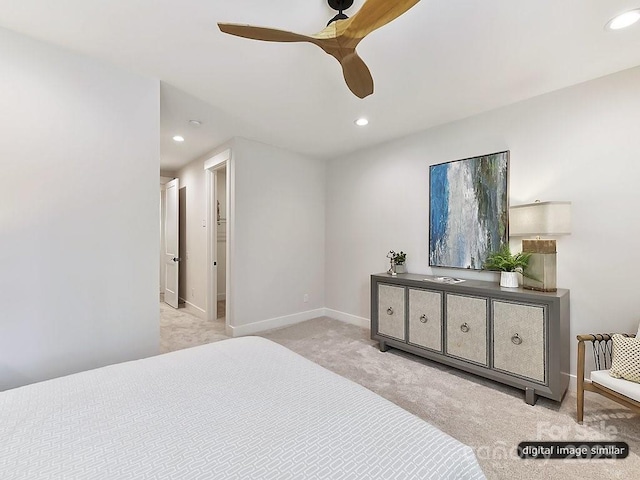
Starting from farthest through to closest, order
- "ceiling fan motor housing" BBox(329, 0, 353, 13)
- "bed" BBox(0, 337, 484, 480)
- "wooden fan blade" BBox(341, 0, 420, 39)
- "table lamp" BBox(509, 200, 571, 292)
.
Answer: "table lamp" BBox(509, 200, 571, 292) → "ceiling fan motor housing" BBox(329, 0, 353, 13) → "wooden fan blade" BBox(341, 0, 420, 39) → "bed" BBox(0, 337, 484, 480)

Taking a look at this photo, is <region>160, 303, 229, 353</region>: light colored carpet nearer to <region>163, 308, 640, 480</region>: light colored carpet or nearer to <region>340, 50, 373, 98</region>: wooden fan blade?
<region>163, 308, 640, 480</region>: light colored carpet

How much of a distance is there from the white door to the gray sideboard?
3.58m

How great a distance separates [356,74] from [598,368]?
2.87 m

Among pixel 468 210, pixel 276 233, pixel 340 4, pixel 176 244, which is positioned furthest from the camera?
pixel 176 244

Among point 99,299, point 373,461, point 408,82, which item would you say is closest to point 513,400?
point 373,461

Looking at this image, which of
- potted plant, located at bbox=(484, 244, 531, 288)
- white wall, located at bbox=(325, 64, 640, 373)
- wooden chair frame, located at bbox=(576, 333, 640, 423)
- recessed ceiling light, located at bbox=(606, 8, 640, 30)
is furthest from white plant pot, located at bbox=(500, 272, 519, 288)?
recessed ceiling light, located at bbox=(606, 8, 640, 30)

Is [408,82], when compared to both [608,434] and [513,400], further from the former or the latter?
[608,434]

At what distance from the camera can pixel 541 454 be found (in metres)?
1.68

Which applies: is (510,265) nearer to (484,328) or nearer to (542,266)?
(542,266)

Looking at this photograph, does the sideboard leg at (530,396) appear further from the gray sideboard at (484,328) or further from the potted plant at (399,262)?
the potted plant at (399,262)

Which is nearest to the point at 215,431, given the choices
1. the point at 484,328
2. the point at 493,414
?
the point at 493,414

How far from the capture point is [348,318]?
422 cm

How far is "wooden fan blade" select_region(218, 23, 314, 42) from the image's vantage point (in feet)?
4.28

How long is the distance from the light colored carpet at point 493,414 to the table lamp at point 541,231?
2.92ft
